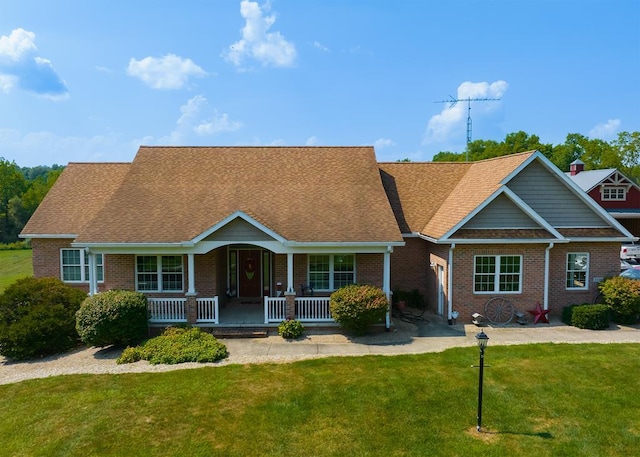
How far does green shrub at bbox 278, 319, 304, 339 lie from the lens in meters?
14.8

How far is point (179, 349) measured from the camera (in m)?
13.2

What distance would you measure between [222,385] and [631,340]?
13300 mm

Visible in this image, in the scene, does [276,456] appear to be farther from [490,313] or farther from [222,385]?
[490,313]

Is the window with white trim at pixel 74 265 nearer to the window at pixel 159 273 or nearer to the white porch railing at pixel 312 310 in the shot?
the window at pixel 159 273

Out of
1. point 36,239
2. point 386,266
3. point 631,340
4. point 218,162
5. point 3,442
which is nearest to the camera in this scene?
point 3,442

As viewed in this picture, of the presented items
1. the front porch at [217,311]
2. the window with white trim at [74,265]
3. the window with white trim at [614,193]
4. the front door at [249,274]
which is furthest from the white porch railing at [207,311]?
the window with white trim at [614,193]

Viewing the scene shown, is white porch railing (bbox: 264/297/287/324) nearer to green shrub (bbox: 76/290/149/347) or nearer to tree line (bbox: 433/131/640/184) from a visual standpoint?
green shrub (bbox: 76/290/149/347)

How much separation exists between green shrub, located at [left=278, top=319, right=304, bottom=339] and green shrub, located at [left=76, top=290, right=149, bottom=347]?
4.63 meters

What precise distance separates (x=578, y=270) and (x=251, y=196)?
44.7ft

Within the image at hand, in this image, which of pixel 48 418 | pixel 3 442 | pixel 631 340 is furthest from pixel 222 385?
pixel 631 340

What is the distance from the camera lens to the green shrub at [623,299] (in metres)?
15.8

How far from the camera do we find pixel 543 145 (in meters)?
86.9

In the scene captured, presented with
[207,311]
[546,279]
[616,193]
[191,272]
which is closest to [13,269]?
[191,272]

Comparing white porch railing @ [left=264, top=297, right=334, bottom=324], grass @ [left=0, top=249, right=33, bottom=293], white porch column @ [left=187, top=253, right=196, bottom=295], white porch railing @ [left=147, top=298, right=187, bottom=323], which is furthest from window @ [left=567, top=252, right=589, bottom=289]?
grass @ [left=0, top=249, right=33, bottom=293]
